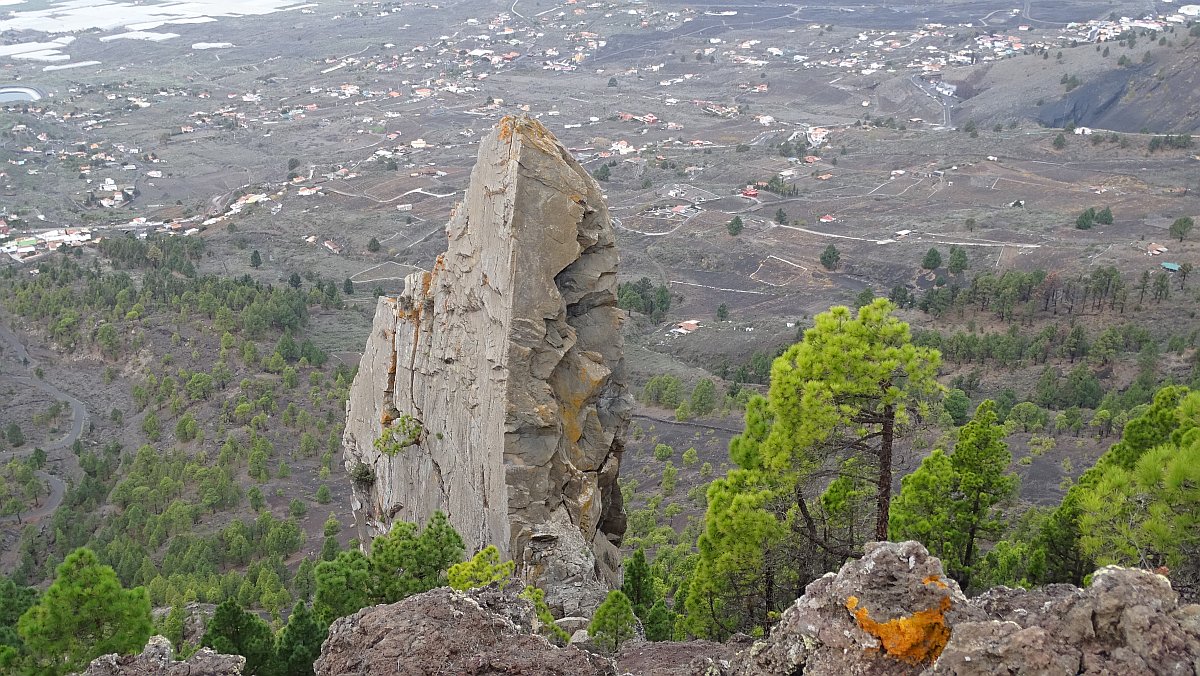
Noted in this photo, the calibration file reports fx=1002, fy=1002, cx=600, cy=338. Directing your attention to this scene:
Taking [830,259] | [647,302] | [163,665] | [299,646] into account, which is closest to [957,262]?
[830,259]

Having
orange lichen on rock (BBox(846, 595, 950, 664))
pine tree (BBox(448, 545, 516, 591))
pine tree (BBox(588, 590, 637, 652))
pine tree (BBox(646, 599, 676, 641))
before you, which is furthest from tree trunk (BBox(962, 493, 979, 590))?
orange lichen on rock (BBox(846, 595, 950, 664))

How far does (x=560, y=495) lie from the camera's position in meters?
24.6

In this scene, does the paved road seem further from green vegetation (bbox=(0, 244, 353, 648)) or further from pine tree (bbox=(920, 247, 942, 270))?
pine tree (bbox=(920, 247, 942, 270))

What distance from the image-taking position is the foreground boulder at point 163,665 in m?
14.4

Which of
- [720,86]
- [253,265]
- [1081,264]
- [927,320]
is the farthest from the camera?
[720,86]

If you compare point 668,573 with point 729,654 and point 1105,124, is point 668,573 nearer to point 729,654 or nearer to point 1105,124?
point 729,654

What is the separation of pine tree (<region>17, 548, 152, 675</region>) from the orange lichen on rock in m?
15.8

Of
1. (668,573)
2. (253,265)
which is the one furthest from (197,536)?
(253,265)

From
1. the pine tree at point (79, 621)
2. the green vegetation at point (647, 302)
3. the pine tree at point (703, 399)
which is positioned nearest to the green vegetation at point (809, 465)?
the pine tree at point (79, 621)

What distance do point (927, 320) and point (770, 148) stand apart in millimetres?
70775

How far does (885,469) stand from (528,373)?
8480 mm

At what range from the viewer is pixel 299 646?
2145cm

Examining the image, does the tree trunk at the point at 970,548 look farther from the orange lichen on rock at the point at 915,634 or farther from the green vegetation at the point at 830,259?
the green vegetation at the point at 830,259

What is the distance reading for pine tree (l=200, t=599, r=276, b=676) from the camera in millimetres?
21656
